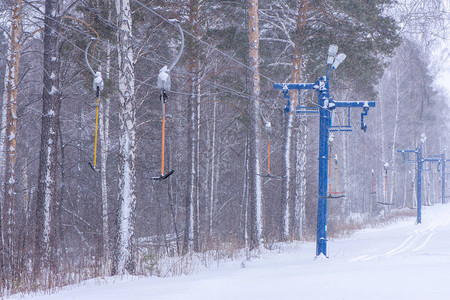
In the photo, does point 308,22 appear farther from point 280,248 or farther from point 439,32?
point 280,248

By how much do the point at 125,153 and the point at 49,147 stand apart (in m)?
2.08

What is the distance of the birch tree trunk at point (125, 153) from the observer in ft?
32.1

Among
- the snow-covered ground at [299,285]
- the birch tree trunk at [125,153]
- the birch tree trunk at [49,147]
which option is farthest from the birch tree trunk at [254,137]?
the birch tree trunk at [49,147]

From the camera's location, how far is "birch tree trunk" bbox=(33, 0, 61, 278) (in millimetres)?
10977

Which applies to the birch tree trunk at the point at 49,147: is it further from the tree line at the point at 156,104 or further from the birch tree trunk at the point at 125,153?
the birch tree trunk at the point at 125,153

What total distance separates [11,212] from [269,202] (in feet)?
51.1

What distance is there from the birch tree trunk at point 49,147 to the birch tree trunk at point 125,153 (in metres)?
1.82

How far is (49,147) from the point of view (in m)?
11.1

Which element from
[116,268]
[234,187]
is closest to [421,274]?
[116,268]

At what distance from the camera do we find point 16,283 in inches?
342

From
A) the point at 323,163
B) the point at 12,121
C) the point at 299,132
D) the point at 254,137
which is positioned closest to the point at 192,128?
the point at 254,137

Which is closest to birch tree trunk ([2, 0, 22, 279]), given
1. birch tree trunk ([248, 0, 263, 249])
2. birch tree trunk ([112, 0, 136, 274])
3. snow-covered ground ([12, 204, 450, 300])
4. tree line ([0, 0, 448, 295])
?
tree line ([0, 0, 448, 295])

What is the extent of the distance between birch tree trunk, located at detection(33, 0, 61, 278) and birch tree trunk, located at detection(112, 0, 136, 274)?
1824mm

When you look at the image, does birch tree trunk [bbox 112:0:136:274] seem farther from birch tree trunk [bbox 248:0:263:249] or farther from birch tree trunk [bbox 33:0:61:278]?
birch tree trunk [bbox 248:0:263:249]
